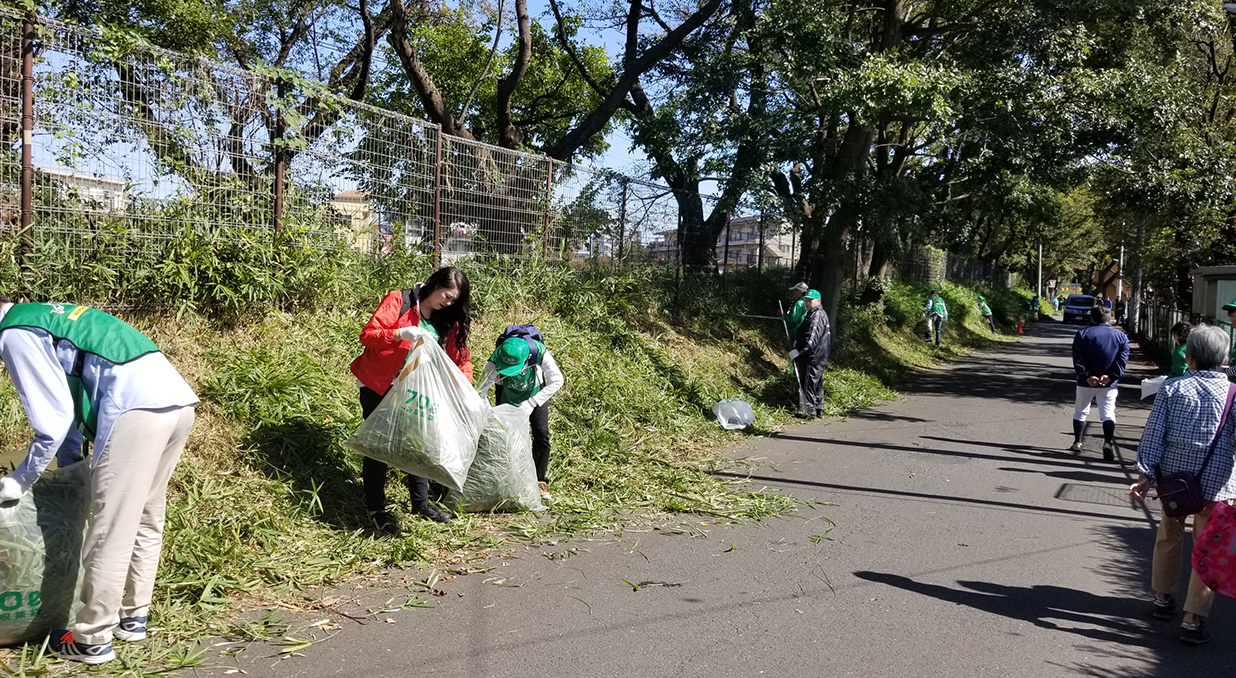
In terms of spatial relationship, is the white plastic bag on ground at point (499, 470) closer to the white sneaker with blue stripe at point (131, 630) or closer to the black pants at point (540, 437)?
the black pants at point (540, 437)

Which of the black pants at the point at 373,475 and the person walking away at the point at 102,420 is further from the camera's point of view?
the black pants at the point at 373,475

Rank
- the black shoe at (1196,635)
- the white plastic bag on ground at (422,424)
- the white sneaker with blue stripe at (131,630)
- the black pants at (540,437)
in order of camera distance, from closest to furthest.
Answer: the white sneaker with blue stripe at (131,630)
the black shoe at (1196,635)
the white plastic bag on ground at (422,424)
the black pants at (540,437)

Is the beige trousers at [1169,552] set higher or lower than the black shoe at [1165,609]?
higher

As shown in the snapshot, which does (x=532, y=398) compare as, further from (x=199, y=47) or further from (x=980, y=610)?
(x=199, y=47)

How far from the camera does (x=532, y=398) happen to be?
6316mm

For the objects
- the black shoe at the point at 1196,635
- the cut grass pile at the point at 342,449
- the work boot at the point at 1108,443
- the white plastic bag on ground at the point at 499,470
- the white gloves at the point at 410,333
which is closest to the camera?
the black shoe at the point at 1196,635

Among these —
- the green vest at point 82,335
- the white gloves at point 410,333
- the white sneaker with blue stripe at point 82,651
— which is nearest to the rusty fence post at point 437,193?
the white gloves at point 410,333

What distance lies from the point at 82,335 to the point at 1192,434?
5.18m

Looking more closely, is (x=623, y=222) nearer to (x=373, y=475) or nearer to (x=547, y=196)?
(x=547, y=196)

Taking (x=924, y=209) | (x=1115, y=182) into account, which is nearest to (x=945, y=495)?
(x=924, y=209)

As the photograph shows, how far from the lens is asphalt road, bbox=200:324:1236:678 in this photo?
13.2ft

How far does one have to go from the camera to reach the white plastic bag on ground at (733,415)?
9.91m

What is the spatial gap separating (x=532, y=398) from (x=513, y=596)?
181 centimetres

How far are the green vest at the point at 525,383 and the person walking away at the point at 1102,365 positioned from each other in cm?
597
